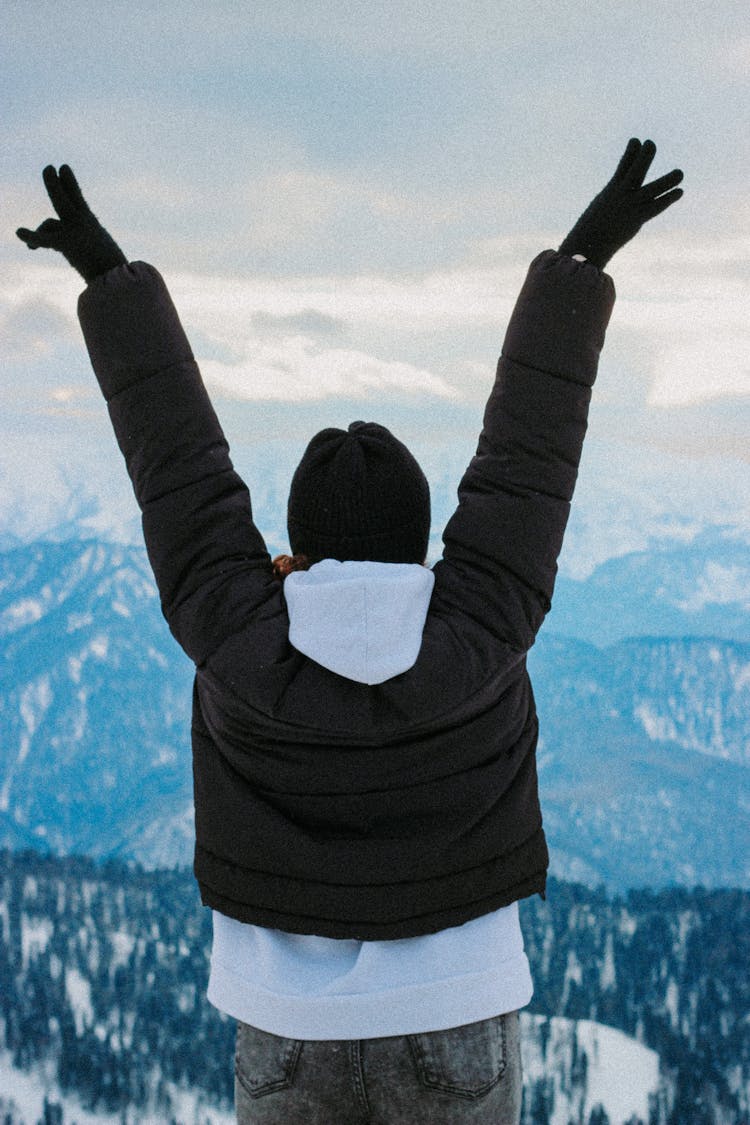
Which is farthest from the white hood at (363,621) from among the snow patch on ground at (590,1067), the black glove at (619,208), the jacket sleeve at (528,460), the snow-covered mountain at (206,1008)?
the snow patch on ground at (590,1067)

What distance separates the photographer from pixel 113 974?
10156 centimetres

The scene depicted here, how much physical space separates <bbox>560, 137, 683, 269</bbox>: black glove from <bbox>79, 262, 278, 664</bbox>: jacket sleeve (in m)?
1.02

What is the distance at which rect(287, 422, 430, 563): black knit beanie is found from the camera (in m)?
2.58

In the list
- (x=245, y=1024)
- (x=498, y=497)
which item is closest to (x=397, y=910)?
(x=245, y=1024)

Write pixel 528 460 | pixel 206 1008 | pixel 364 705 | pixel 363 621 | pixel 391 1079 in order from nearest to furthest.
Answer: pixel 363 621 < pixel 364 705 < pixel 391 1079 < pixel 528 460 < pixel 206 1008

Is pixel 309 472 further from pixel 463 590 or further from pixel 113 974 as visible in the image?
pixel 113 974

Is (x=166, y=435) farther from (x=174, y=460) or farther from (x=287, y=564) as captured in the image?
(x=287, y=564)

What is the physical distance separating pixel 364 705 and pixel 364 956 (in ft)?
1.94

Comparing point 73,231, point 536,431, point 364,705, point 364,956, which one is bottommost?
point 364,956

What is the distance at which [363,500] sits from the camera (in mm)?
2580

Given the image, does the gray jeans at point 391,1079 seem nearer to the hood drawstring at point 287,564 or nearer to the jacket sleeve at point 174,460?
the jacket sleeve at point 174,460

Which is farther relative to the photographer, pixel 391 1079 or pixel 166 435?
pixel 166 435

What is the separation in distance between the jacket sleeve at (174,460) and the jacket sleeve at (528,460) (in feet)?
1.60

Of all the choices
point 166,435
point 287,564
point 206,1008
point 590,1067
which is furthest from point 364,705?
point 590,1067
